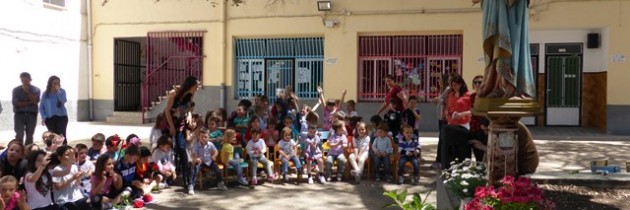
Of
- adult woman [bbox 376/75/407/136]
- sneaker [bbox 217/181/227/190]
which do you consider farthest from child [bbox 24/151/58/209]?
adult woman [bbox 376/75/407/136]

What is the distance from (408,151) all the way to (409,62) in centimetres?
800

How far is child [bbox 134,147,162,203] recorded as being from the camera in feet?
24.2

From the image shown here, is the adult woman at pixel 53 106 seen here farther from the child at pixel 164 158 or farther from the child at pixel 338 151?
the child at pixel 338 151

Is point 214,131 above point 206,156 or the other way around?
above

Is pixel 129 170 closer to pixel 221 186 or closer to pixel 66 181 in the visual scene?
pixel 66 181

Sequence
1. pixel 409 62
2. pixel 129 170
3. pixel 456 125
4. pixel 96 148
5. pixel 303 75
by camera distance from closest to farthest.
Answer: pixel 129 170, pixel 456 125, pixel 96 148, pixel 409 62, pixel 303 75

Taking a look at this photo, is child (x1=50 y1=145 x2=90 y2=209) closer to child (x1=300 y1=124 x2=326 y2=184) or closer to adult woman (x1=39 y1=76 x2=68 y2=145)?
child (x1=300 y1=124 x2=326 y2=184)

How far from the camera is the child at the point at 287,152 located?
8.77 meters

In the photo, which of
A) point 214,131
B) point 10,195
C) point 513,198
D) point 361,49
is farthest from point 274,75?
point 513,198

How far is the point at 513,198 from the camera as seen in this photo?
420 centimetres

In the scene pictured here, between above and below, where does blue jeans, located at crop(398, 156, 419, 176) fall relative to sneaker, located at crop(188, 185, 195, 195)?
above

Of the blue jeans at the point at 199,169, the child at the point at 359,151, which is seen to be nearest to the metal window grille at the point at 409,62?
the child at the point at 359,151

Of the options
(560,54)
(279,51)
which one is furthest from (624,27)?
(279,51)

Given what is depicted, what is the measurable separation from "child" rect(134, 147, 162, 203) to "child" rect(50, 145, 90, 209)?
3.18 ft
